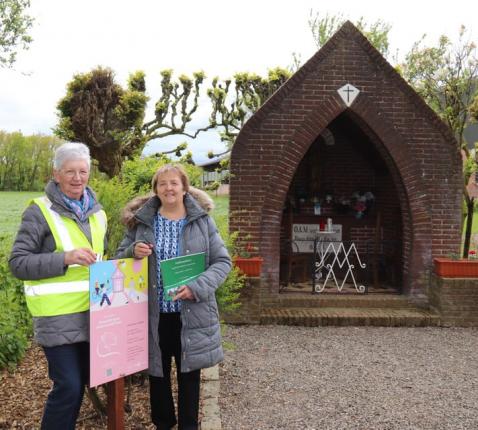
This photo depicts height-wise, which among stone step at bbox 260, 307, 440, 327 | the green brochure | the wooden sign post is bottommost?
stone step at bbox 260, 307, 440, 327

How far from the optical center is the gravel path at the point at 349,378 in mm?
4402

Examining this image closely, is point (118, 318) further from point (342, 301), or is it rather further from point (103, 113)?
point (103, 113)

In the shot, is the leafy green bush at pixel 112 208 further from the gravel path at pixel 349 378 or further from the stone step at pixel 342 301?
the stone step at pixel 342 301

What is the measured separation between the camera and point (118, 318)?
308cm

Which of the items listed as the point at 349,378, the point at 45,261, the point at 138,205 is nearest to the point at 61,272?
the point at 45,261

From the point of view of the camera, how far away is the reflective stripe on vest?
2.82 m

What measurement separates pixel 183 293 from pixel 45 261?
0.85 m

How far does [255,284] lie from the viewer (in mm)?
7383

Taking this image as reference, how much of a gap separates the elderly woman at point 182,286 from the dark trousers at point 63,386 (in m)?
0.57

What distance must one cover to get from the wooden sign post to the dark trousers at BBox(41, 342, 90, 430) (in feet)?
1.02

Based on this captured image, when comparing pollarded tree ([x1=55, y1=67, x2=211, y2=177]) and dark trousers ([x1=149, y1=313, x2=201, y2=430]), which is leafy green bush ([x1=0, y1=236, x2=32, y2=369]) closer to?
dark trousers ([x1=149, y1=313, x2=201, y2=430])

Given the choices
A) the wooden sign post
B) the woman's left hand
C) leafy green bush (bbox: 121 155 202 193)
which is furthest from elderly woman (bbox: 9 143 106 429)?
leafy green bush (bbox: 121 155 202 193)

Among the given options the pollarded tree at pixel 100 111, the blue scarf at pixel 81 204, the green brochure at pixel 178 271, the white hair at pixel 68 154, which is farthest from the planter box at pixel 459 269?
the pollarded tree at pixel 100 111

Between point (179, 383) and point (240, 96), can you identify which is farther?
point (240, 96)
